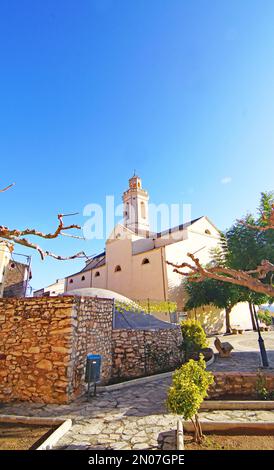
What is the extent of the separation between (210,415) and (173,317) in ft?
36.2

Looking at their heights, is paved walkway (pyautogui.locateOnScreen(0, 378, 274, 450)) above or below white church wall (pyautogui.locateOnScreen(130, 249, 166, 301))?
below

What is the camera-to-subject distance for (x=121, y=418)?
18.8ft

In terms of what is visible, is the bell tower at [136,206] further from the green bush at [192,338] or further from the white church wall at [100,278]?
the green bush at [192,338]

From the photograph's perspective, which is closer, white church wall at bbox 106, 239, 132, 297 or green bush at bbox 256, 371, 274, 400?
green bush at bbox 256, 371, 274, 400

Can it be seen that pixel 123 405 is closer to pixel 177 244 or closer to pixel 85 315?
pixel 85 315

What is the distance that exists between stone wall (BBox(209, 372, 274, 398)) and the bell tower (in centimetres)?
2894

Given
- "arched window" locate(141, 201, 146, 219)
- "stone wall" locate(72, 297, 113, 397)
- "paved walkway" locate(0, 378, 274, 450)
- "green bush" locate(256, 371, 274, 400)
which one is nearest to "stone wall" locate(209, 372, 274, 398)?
"green bush" locate(256, 371, 274, 400)

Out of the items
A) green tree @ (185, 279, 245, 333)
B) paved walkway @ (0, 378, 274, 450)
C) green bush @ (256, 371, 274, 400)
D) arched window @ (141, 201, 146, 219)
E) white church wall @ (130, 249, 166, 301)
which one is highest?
arched window @ (141, 201, 146, 219)

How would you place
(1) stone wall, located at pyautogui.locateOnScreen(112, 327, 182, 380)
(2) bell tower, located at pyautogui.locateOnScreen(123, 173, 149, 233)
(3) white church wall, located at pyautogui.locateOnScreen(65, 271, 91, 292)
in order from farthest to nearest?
(2) bell tower, located at pyautogui.locateOnScreen(123, 173, 149, 233), (3) white church wall, located at pyautogui.locateOnScreen(65, 271, 91, 292), (1) stone wall, located at pyautogui.locateOnScreen(112, 327, 182, 380)

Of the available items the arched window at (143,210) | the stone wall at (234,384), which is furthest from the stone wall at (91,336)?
the arched window at (143,210)

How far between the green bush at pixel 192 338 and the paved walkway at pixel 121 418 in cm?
478

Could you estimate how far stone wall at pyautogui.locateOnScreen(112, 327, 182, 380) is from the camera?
971 centimetres

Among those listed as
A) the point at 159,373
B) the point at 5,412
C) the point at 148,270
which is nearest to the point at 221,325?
the point at 148,270

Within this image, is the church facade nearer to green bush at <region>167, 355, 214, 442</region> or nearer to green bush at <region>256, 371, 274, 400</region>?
green bush at <region>256, 371, 274, 400</region>
